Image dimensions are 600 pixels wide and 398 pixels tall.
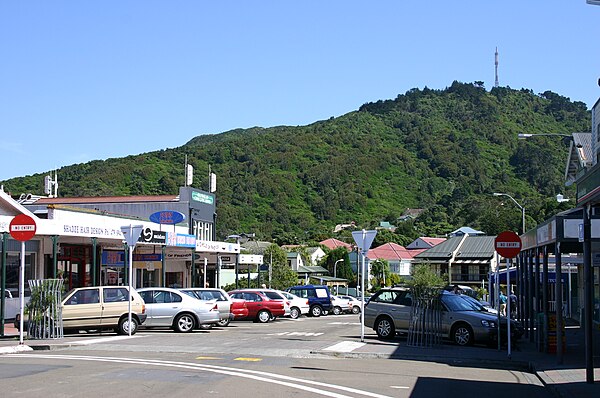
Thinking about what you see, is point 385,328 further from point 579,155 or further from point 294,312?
point 579,155

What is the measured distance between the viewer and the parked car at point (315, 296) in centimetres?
4397

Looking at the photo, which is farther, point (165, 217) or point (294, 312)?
point (294, 312)

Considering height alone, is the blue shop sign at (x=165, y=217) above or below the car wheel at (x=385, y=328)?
above

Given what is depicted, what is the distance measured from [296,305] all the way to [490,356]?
819 inches

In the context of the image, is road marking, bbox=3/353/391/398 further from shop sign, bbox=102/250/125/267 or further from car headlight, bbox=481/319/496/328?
shop sign, bbox=102/250/125/267

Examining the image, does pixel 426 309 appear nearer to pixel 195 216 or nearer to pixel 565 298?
pixel 565 298

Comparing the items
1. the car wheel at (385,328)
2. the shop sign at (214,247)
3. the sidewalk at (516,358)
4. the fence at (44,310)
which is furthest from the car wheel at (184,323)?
the shop sign at (214,247)

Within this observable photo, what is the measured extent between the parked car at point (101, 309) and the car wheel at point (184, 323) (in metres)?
2.01

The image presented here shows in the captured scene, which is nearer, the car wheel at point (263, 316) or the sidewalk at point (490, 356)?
the sidewalk at point (490, 356)

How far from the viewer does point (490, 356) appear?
20.1 metres

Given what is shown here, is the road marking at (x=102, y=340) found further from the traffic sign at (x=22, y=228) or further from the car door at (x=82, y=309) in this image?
the traffic sign at (x=22, y=228)

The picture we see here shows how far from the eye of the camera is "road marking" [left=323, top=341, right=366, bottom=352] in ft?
68.2

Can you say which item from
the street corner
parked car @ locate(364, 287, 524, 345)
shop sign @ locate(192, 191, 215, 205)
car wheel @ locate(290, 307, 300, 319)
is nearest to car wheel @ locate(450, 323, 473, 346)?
parked car @ locate(364, 287, 524, 345)

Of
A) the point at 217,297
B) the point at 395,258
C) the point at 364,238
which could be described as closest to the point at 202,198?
the point at 217,297
